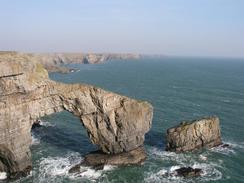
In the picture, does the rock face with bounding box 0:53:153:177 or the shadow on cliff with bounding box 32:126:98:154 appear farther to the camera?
the shadow on cliff with bounding box 32:126:98:154

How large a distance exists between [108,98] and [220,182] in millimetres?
16651

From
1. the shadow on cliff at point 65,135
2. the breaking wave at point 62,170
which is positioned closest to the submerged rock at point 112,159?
the breaking wave at point 62,170

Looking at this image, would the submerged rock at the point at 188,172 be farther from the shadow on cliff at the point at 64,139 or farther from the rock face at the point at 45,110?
the shadow on cliff at the point at 64,139

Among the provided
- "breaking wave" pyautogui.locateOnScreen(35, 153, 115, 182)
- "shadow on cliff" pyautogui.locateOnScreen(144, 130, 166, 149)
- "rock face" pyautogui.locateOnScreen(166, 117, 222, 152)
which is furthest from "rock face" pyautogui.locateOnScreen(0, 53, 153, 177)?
"shadow on cliff" pyautogui.locateOnScreen(144, 130, 166, 149)

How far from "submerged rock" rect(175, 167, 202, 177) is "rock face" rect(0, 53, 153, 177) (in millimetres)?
7263

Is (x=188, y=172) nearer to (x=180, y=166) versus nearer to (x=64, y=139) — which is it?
(x=180, y=166)

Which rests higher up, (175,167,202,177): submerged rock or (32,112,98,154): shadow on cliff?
(175,167,202,177): submerged rock

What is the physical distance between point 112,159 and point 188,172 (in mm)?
9596

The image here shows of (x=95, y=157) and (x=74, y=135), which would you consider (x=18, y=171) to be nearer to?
(x=95, y=157)

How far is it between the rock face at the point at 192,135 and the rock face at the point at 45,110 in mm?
4343

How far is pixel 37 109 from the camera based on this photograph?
42531 mm

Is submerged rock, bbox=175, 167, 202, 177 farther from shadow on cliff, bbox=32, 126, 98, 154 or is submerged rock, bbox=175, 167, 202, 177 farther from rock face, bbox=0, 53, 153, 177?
shadow on cliff, bbox=32, 126, 98, 154

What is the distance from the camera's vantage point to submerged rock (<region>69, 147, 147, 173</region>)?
44347 millimetres

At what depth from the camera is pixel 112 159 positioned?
4512 cm
